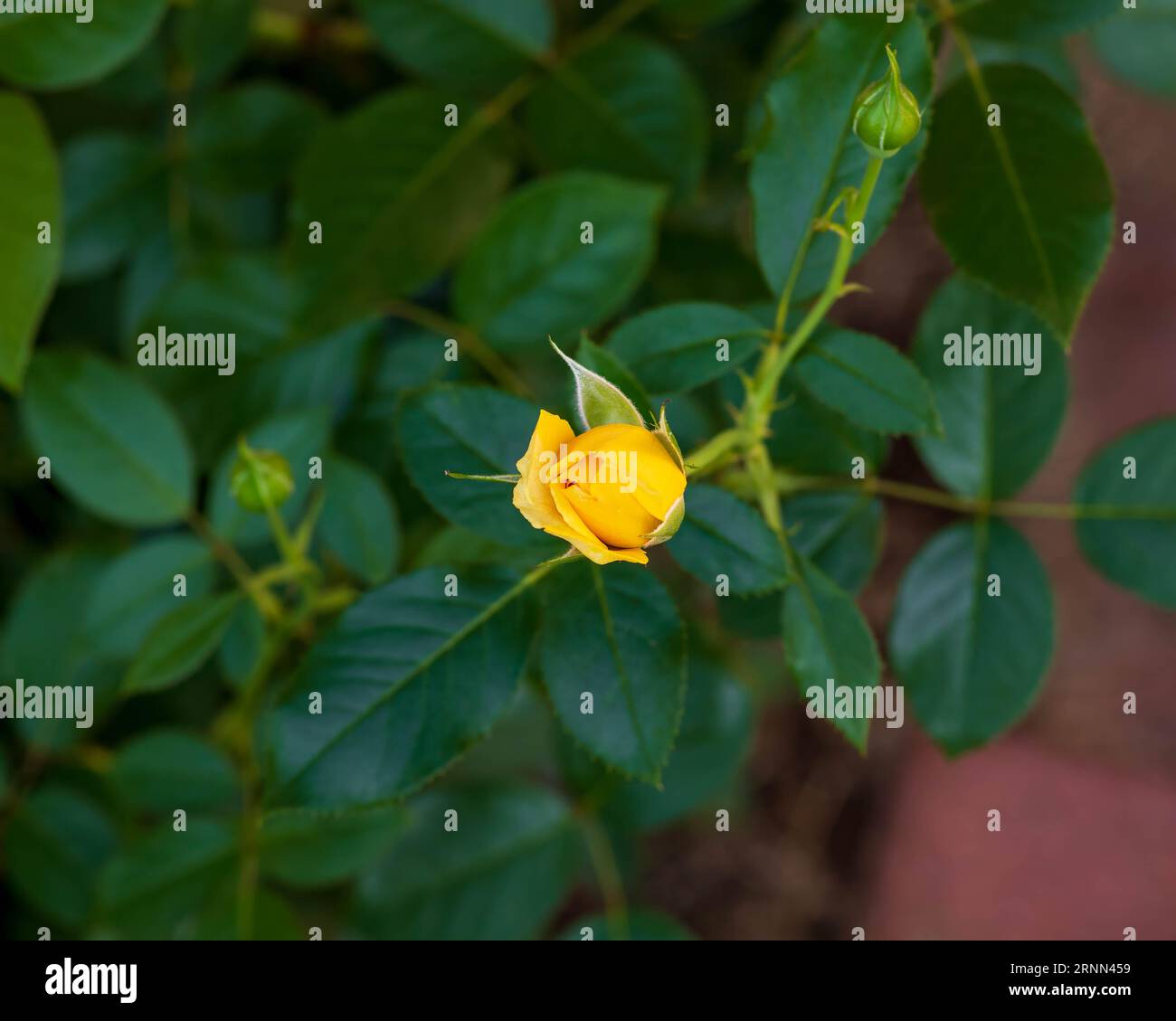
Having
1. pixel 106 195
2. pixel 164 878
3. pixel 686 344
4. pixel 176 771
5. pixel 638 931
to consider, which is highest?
Result: pixel 106 195

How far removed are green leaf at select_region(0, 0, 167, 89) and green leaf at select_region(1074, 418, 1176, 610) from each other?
3.70ft

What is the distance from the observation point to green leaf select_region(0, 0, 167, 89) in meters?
1.07

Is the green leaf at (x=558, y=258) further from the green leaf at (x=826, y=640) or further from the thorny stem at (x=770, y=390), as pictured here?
the green leaf at (x=826, y=640)

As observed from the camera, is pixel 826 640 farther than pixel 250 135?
No

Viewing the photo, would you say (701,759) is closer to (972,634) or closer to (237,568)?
(972,634)

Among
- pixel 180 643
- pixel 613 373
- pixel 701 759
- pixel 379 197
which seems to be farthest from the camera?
pixel 701 759

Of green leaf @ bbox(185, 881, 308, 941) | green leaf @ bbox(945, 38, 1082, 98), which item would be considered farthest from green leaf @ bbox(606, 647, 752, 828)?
green leaf @ bbox(945, 38, 1082, 98)

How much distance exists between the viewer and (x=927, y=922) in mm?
2221

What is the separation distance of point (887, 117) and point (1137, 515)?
67 cm

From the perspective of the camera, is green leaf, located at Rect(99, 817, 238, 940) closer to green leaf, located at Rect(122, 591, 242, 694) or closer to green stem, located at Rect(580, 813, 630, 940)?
green leaf, located at Rect(122, 591, 242, 694)

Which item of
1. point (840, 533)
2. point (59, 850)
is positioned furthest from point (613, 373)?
point (59, 850)

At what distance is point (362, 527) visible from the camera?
1106 millimetres

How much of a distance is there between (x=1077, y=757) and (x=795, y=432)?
1.62m

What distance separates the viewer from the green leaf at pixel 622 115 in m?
1.19
